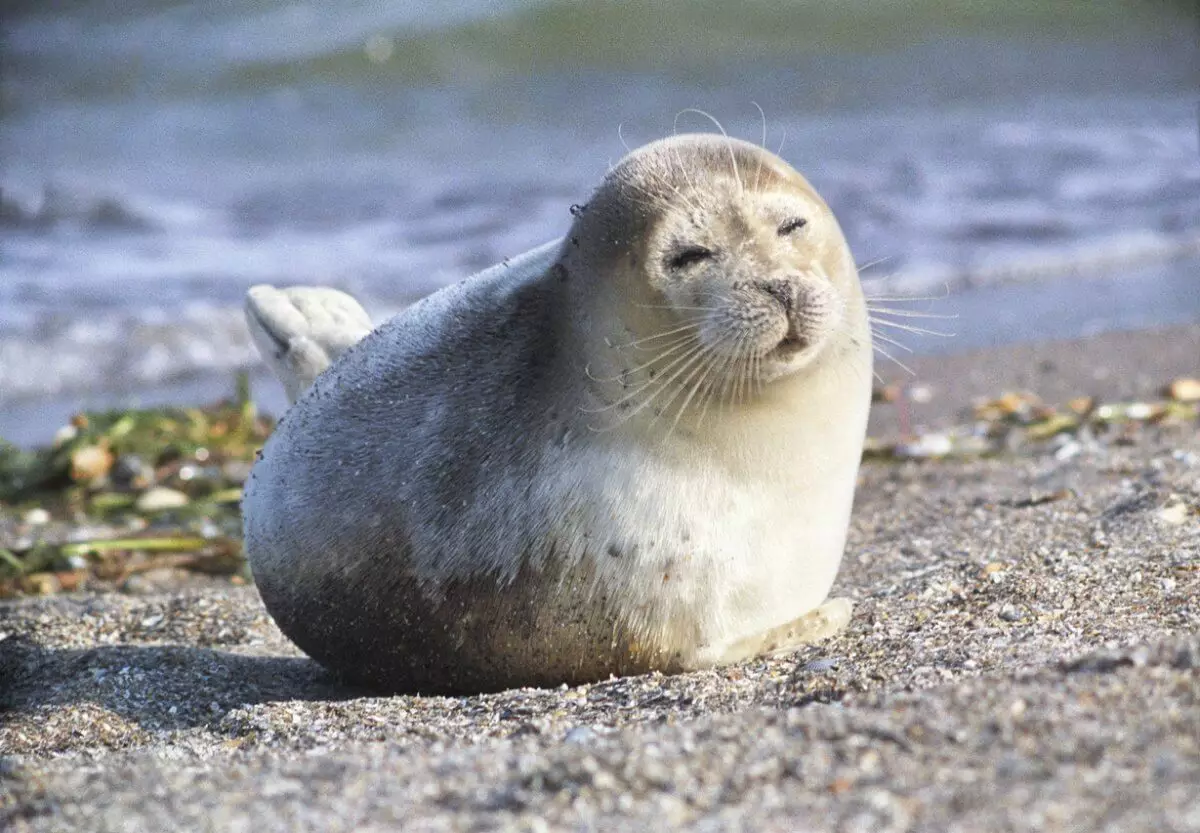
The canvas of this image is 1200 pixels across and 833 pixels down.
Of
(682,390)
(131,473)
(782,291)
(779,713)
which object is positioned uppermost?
(782,291)

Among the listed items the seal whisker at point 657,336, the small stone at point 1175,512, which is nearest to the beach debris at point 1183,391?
the small stone at point 1175,512

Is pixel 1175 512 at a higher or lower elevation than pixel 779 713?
higher

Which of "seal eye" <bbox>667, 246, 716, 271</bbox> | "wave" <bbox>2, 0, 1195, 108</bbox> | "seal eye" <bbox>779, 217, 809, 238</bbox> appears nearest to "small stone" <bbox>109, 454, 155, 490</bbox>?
"seal eye" <bbox>667, 246, 716, 271</bbox>

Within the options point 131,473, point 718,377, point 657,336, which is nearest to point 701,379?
point 718,377

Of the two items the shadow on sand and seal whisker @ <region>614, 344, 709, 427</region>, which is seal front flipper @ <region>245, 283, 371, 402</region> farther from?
seal whisker @ <region>614, 344, 709, 427</region>

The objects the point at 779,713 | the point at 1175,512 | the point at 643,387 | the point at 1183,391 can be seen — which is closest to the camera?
the point at 779,713

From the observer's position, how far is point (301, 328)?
5797 millimetres

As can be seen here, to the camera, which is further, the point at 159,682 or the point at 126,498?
the point at 126,498

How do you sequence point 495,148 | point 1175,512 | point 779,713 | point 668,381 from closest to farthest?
point 779,713 → point 668,381 → point 1175,512 → point 495,148

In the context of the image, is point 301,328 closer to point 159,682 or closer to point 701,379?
point 159,682

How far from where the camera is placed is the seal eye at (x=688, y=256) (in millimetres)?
4172

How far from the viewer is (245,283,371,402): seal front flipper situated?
5.69 metres

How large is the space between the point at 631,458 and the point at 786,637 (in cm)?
66

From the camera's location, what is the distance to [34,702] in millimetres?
4719
